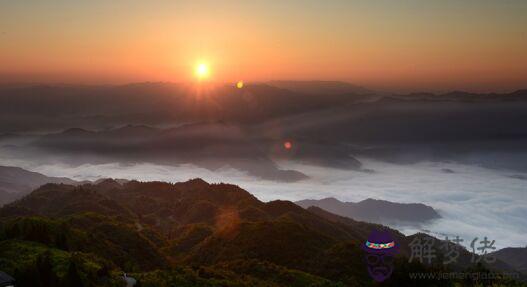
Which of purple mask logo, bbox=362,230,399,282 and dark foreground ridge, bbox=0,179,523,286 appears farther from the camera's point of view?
dark foreground ridge, bbox=0,179,523,286

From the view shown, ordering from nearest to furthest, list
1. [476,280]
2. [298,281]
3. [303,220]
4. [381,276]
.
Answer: [381,276]
[476,280]
[298,281]
[303,220]

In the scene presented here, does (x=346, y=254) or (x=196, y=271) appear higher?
(x=346, y=254)

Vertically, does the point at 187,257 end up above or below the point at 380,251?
below

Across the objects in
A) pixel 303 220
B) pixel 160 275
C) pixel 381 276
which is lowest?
pixel 160 275

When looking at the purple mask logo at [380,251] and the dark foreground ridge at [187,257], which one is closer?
the purple mask logo at [380,251]

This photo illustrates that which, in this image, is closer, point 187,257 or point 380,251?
point 380,251

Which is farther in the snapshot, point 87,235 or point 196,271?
point 87,235

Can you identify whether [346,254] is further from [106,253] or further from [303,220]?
[303,220]

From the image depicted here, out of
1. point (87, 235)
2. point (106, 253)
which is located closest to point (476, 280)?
point (106, 253)
